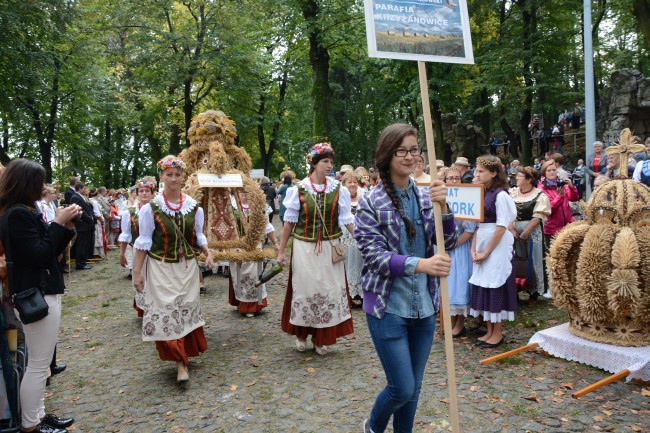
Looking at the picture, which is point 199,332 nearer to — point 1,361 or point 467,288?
point 1,361

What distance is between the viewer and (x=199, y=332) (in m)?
5.41

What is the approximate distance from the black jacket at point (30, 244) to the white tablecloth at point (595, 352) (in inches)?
183

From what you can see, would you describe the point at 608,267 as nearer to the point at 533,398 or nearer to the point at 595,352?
the point at 595,352

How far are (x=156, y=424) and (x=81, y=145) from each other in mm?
23378

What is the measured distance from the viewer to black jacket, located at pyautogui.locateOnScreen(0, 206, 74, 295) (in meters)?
3.64

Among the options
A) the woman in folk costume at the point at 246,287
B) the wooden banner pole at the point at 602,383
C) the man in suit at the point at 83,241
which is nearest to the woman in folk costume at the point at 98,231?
the man in suit at the point at 83,241

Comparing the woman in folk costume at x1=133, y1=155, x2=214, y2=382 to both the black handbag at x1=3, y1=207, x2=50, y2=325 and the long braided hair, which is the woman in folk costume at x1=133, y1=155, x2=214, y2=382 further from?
the long braided hair

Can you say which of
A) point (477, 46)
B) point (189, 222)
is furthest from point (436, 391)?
point (477, 46)

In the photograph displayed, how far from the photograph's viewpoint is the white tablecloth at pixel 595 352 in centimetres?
452

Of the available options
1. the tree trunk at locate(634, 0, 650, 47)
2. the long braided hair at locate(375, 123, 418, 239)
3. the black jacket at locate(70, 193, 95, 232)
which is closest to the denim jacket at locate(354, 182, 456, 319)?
the long braided hair at locate(375, 123, 418, 239)

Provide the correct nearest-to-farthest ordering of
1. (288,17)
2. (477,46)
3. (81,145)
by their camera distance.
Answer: (288,17)
(477,46)
(81,145)

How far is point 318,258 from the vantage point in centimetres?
580

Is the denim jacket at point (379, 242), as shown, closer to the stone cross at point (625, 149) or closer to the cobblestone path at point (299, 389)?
the cobblestone path at point (299, 389)

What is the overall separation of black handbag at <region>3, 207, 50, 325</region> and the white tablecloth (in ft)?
15.2
